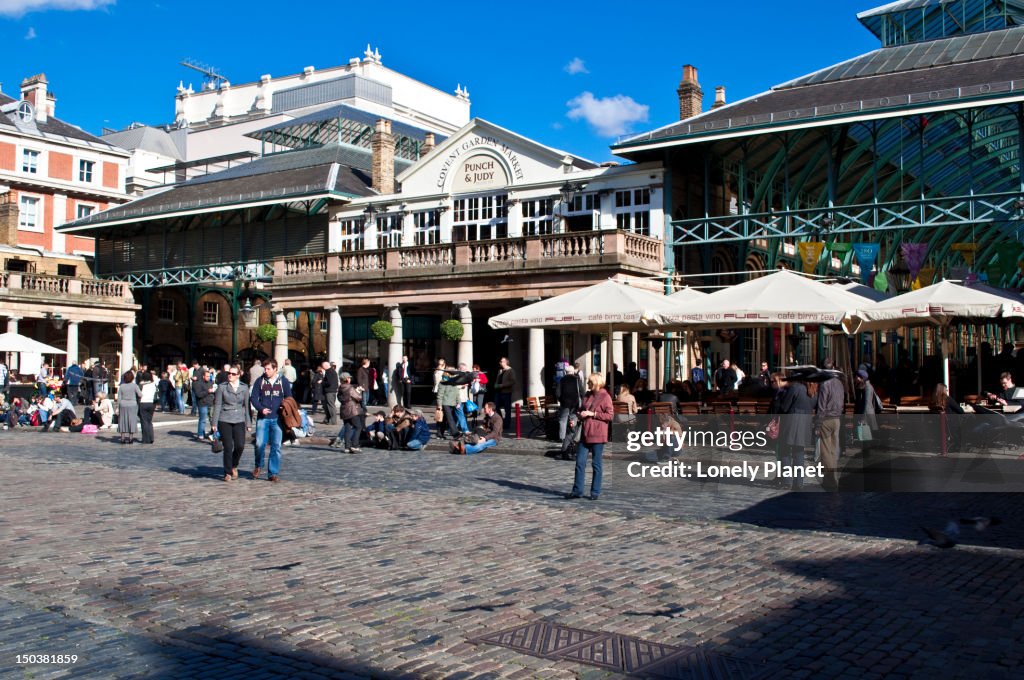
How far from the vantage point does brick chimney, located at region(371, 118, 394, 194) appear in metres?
40.0

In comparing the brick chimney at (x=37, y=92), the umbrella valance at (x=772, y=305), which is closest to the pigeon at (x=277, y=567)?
the umbrella valance at (x=772, y=305)

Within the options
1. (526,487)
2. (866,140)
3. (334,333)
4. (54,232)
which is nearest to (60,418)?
(334,333)

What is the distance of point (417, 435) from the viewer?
20.6 metres

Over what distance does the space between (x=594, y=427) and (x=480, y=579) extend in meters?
4.80

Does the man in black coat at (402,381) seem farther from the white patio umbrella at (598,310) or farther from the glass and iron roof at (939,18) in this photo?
the glass and iron roof at (939,18)

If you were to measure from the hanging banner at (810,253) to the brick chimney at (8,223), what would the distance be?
41990mm

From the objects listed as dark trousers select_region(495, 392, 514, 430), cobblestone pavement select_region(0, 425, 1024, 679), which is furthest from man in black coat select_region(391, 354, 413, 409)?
cobblestone pavement select_region(0, 425, 1024, 679)

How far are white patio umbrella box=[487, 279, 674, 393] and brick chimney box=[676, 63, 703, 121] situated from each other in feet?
52.6

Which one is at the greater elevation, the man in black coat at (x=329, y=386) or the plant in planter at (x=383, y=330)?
the plant in planter at (x=383, y=330)

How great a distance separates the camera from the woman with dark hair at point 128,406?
70.8ft

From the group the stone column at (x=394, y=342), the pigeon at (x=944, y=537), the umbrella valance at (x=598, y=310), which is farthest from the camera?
the stone column at (x=394, y=342)

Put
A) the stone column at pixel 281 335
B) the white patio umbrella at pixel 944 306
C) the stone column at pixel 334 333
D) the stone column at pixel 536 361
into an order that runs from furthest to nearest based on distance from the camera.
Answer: the stone column at pixel 281 335
the stone column at pixel 334 333
the stone column at pixel 536 361
the white patio umbrella at pixel 944 306

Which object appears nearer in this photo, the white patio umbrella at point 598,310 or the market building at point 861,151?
the white patio umbrella at point 598,310

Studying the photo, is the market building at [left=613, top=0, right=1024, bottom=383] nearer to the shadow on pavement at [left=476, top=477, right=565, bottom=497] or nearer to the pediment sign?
the pediment sign
